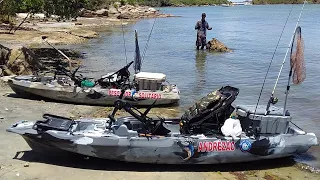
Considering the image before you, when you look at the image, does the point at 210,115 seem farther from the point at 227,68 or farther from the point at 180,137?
the point at 227,68

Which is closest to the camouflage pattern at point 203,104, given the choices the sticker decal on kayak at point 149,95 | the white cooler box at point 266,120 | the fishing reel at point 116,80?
the white cooler box at point 266,120

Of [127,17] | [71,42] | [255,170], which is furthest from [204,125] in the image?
[127,17]

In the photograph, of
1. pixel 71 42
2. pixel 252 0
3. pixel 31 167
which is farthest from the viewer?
pixel 252 0

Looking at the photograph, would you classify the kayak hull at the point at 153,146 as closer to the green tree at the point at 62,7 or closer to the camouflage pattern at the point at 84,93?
the camouflage pattern at the point at 84,93

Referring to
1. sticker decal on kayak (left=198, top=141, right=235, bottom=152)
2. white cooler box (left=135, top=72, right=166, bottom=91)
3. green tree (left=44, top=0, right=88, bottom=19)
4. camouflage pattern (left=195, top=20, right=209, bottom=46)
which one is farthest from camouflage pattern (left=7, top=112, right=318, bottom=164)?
camouflage pattern (left=195, top=20, right=209, bottom=46)

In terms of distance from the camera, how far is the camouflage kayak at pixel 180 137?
793 cm

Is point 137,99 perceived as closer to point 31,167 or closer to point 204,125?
point 204,125

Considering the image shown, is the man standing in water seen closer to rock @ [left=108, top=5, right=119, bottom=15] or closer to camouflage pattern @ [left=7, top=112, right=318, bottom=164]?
camouflage pattern @ [left=7, top=112, right=318, bottom=164]

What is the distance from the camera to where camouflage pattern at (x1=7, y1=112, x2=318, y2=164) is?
7.90 metres

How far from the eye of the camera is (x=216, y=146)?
321 inches

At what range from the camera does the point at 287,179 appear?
8.28 metres

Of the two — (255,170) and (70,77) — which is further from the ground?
(70,77)

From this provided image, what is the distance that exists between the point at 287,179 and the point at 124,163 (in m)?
3.20

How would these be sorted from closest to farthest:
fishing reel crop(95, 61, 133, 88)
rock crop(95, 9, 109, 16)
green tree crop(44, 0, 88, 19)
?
fishing reel crop(95, 61, 133, 88) → green tree crop(44, 0, 88, 19) → rock crop(95, 9, 109, 16)
